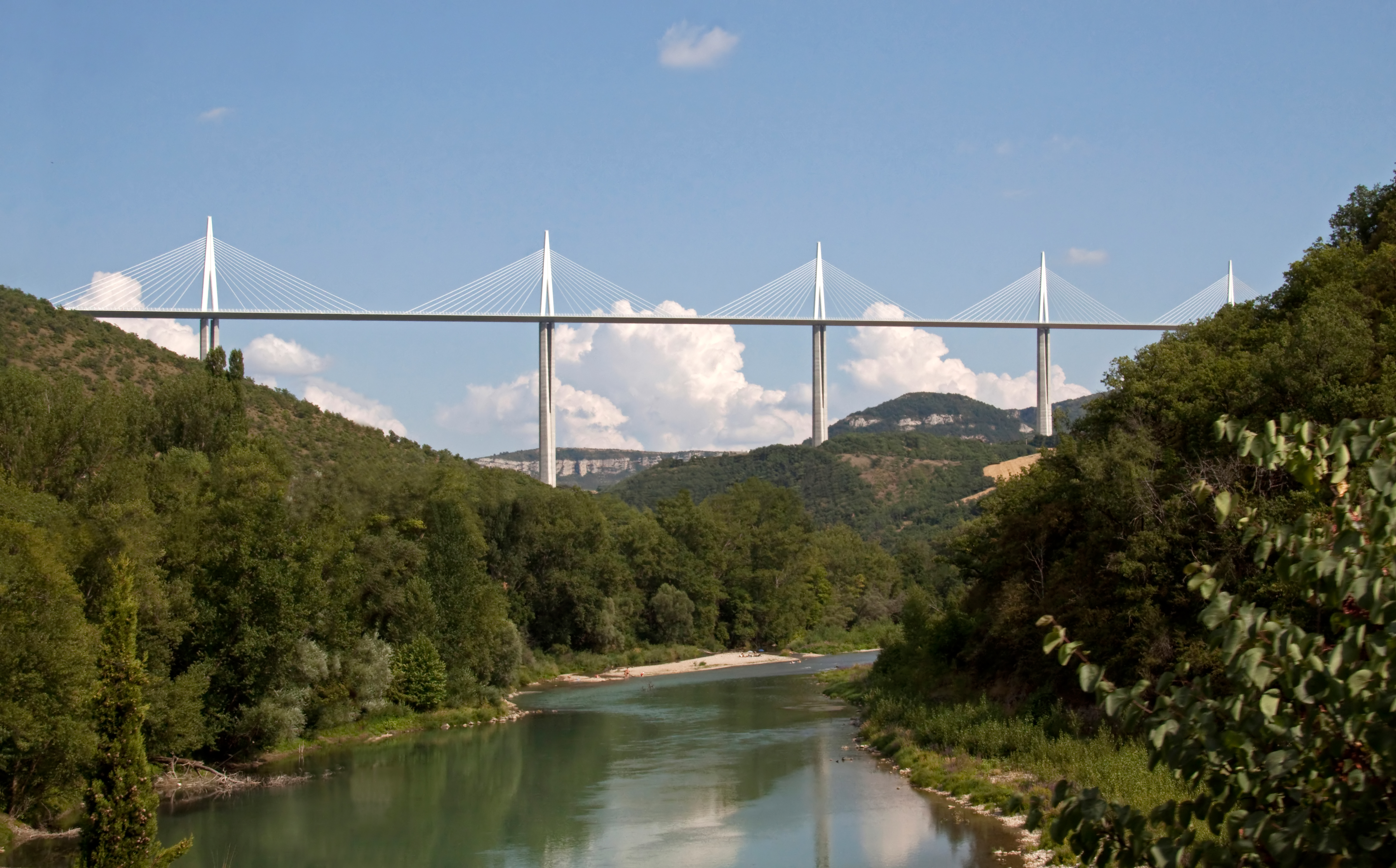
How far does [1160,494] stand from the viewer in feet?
58.7

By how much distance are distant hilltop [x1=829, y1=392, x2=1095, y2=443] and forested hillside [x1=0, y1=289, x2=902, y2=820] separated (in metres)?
78.3

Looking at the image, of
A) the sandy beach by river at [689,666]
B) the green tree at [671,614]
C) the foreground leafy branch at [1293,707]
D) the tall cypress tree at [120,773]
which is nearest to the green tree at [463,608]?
the sandy beach by river at [689,666]

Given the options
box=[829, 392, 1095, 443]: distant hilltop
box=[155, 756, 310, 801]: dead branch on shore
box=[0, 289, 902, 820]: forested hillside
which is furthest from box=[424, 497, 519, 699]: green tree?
box=[829, 392, 1095, 443]: distant hilltop

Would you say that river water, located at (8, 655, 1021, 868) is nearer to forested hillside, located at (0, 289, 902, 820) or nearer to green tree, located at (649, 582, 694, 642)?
forested hillside, located at (0, 289, 902, 820)

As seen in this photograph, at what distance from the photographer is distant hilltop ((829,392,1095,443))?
12200 cm

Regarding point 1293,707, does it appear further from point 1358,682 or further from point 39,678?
point 39,678

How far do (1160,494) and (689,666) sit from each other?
2426 centimetres

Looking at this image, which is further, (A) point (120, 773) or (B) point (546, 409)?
(B) point (546, 409)

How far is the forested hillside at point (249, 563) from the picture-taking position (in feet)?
49.0

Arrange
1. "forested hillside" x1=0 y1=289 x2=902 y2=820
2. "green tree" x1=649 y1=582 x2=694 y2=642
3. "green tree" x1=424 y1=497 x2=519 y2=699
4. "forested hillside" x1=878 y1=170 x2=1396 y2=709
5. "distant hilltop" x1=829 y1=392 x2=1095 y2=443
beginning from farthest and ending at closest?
"distant hilltop" x1=829 y1=392 x2=1095 y2=443 → "green tree" x1=649 y1=582 x2=694 y2=642 → "green tree" x1=424 y1=497 x2=519 y2=699 → "forested hillside" x1=878 y1=170 x2=1396 y2=709 → "forested hillside" x1=0 y1=289 x2=902 y2=820

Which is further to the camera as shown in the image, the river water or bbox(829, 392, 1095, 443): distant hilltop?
bbox(829, 392, 1095, 443): distant hilltop

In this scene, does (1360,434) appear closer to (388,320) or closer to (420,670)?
(420,670)

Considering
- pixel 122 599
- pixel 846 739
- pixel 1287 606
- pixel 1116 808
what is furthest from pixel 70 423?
pixel 1116 808

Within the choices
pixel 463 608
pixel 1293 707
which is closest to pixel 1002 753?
pixel 463 608
